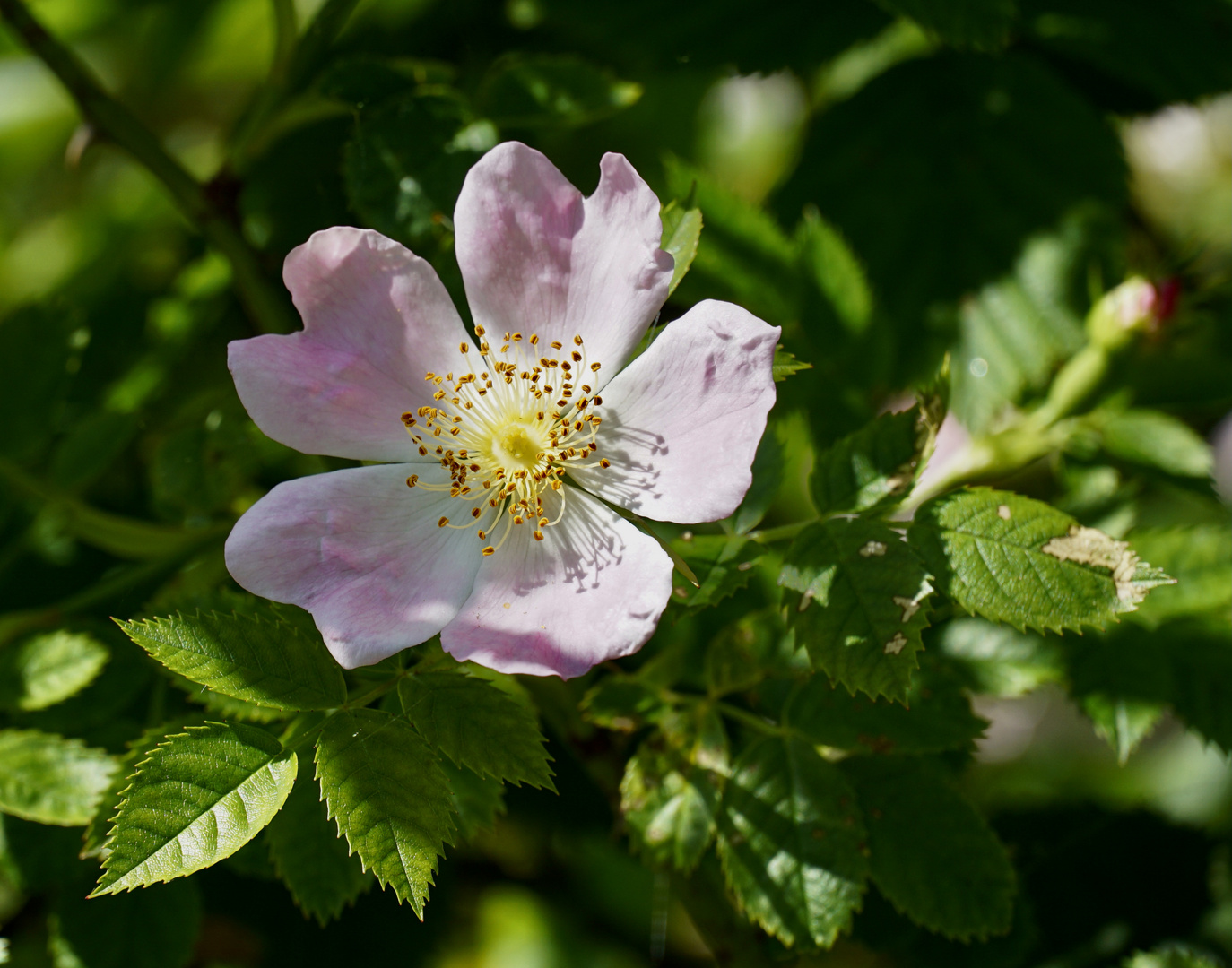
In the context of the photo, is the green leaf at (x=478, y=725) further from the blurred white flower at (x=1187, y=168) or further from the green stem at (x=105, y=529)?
the blurred white flower at (x=1187, y=168)

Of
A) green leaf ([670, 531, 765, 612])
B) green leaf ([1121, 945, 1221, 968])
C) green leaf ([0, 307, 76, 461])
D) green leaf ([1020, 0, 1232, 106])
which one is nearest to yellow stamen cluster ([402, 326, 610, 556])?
green leaf ([670, 531, 765, 612])

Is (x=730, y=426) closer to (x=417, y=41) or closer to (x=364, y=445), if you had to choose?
(x=364, y=445)

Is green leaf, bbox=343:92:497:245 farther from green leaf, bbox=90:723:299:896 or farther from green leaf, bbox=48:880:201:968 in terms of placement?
green leaf, bbox=48:880:201:968

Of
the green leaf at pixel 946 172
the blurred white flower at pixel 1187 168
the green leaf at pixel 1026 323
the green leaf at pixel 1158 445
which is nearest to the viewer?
the green leaf at pixel 1158 445

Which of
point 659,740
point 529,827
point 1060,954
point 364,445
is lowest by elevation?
point 1060,954

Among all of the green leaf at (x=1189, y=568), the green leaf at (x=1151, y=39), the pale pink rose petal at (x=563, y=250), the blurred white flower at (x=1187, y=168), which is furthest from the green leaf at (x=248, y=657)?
the blurred white flower at (x=1187, y=168)

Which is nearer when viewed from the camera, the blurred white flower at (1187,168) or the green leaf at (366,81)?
the green leaf at (366,81)

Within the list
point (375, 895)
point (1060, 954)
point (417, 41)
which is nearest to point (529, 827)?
point (375, 895)
